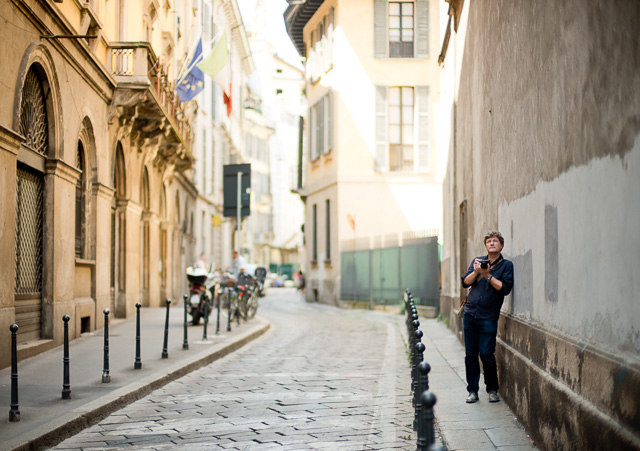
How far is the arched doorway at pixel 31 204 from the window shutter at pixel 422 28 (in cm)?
1920

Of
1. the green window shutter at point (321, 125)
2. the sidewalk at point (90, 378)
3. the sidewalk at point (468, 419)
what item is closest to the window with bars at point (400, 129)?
the green window shutter at point (321, 125)

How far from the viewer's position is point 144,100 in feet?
61.0

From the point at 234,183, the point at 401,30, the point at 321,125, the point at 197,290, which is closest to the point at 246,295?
the point at 197,290

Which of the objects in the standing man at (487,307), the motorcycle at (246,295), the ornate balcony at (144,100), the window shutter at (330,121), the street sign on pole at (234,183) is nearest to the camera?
the standing man at (487,307)

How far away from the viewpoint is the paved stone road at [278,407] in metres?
6.87

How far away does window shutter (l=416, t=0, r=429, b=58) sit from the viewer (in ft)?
99.1

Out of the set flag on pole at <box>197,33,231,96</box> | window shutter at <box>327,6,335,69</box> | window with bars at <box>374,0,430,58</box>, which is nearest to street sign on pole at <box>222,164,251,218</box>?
window shutter at <box>327,6,335,69</box>

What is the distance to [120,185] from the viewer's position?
20.2 m

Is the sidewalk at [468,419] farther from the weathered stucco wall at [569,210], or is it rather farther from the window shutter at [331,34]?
the window shutter at [331,34]

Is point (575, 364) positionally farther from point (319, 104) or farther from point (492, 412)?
point (319, 104)

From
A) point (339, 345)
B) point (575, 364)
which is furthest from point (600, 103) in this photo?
point (339, 345)

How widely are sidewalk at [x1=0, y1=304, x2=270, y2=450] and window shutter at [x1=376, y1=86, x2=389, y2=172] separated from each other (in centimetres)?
1444

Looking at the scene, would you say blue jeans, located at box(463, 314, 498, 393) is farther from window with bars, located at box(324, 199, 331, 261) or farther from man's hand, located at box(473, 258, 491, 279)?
window with bars, located at box(324, 199, 331, 261)

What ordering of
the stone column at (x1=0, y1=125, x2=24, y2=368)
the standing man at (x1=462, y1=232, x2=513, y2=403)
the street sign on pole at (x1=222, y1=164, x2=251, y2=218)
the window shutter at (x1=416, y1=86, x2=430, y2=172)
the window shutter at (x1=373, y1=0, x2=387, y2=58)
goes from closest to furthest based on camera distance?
the standing man at (x1=462, y1=232, x2=513, y2=403), the stone column at (x1=0, y1=125, x2=24, y2=368), the window shutter at (x1=416, y1=86, x2=430, y2=172), the window shutter at (x1=373, y1=0, x2=387, y2=58), the street sign on pole at (x1=222, y1=164, x2=251, y2=218)
